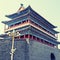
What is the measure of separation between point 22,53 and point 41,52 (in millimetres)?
4910

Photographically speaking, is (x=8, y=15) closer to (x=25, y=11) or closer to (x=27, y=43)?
(x=25, y=11)

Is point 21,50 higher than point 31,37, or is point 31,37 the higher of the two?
point 31,37

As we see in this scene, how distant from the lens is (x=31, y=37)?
1195 inches

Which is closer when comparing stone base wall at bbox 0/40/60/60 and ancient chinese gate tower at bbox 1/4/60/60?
stone base wall at bbox 0/40/60/60

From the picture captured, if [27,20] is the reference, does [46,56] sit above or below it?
below

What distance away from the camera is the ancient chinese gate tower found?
2636 centimetres

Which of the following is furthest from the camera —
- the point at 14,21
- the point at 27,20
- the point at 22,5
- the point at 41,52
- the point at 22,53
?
the point at 22,5

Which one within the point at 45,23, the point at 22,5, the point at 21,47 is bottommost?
the point at 21,47

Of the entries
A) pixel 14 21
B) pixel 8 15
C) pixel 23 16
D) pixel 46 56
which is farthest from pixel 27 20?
pixel 46 56

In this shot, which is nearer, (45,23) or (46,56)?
(46,56)

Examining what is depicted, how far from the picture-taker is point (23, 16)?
32812 mm

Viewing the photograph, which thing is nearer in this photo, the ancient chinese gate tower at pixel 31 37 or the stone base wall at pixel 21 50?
the stone base wall at pixel 21 50

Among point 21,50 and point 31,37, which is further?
point 31,37

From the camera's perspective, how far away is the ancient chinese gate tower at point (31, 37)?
86.5ft
